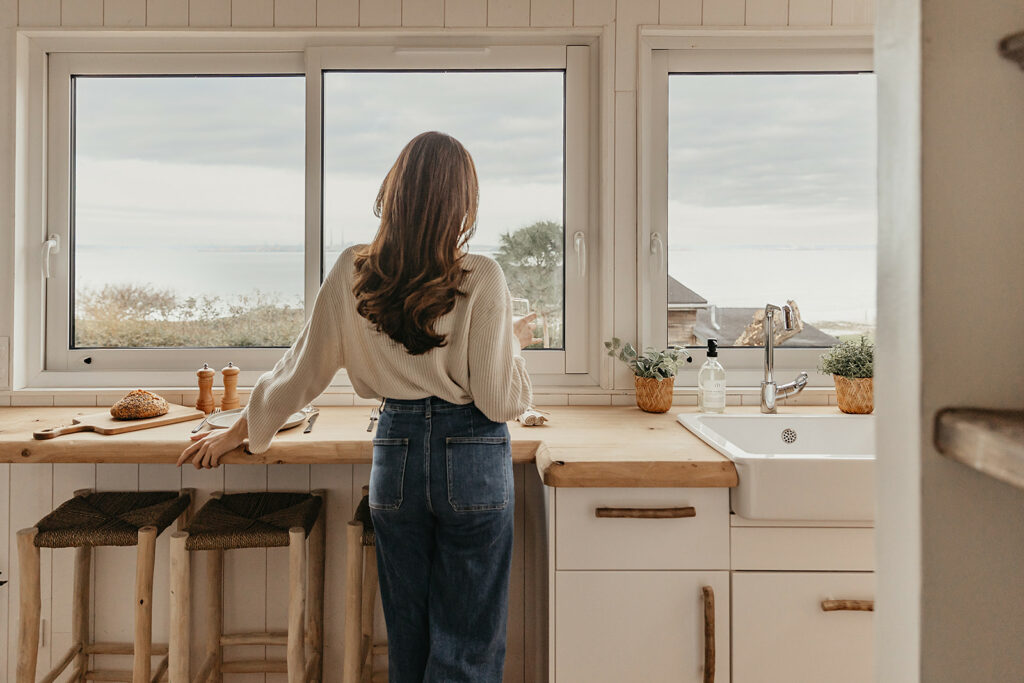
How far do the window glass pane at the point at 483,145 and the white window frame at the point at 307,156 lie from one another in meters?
0.04

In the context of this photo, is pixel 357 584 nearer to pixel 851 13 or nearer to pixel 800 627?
pixel 800 627

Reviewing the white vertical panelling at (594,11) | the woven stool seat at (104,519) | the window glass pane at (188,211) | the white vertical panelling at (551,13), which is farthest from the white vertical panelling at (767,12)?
the woven stool seat at (104,519)

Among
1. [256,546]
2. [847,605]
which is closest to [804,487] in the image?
[847,605]

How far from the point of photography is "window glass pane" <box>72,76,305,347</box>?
6.81 feet

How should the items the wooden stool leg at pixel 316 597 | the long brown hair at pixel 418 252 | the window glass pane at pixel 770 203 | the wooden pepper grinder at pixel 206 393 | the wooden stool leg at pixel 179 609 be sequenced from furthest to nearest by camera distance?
the window glass pane at pixel 770 203, the wooden pepper grinder at pixel 206 393, the wooden stool leg at pixel 316 597, the wooden stool leg at pixel 179 609, the long brown hair at pixel 418 252

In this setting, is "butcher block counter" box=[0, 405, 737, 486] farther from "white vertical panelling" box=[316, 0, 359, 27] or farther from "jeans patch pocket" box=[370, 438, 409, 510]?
"white vertical panelling" box=[316, 0, 359, 27]

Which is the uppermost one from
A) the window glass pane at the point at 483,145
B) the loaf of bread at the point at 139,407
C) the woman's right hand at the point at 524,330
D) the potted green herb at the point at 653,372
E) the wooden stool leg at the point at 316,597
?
the window glass pane at the point at 483,145

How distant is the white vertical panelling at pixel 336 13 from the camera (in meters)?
1.96

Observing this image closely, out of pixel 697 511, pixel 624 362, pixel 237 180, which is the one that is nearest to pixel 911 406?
pixel 697 511

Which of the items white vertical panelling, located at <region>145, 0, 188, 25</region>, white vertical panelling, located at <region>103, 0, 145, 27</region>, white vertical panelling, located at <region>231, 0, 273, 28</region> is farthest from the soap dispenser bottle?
white vertical panelling, located at <region>103, 0, 145, 27</region>

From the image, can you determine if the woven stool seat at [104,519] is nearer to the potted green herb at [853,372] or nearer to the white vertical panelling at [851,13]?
the potted green herb at [853,372]

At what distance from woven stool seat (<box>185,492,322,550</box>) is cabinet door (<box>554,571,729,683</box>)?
730 millimetres

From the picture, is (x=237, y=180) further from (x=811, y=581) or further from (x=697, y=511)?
(x=811, y=581)

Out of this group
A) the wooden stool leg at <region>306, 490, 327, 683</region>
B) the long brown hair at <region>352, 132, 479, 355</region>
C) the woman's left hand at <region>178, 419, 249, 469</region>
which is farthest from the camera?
the wooden stool leg at <region>306, 490, 327, 683</region>
